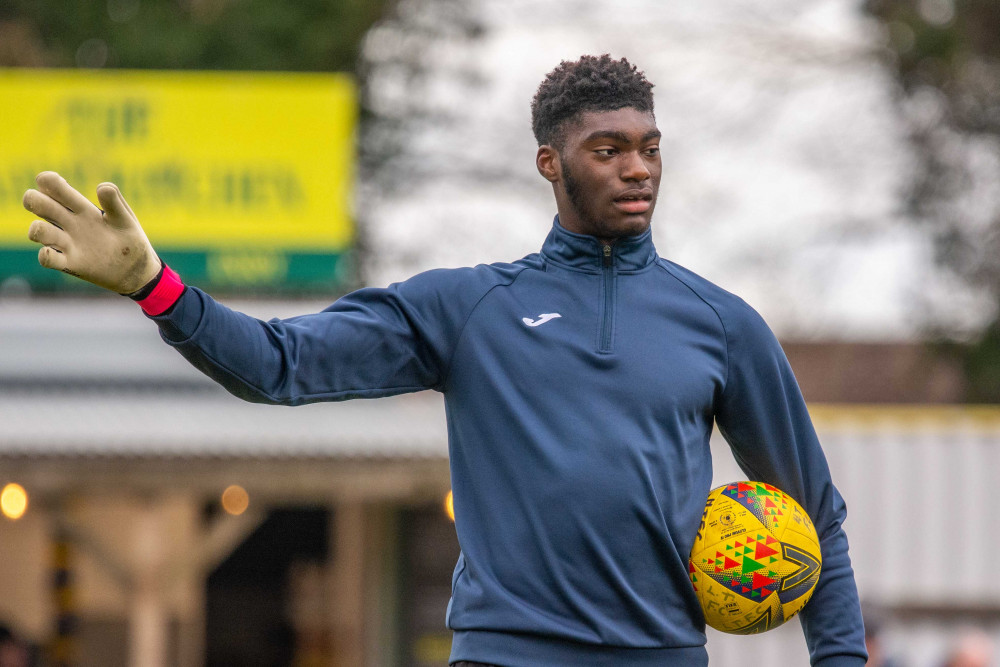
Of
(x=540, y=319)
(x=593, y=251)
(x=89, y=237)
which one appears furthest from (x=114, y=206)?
(x=593, y=251)

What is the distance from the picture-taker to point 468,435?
2770 millimetres

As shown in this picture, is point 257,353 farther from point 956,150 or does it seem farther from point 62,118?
point 956,150

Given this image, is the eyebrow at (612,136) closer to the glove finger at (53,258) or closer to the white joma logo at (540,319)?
the white joma logo at (540,319)

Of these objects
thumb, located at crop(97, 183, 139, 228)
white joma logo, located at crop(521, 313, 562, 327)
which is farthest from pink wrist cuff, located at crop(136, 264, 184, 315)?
white joma logo, located at crop(521, 313, 562, 327)

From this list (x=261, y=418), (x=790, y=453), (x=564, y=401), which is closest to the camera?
(x=564, y=401)

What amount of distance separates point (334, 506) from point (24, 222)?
422cm

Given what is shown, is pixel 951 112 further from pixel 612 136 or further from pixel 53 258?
pixel 53 258

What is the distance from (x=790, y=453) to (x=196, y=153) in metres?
11.0

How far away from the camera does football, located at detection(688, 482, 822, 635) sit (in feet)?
9.13

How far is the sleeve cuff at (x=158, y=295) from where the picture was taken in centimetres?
248

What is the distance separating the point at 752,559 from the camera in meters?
2.83

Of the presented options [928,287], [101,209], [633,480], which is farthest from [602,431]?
[928,287]

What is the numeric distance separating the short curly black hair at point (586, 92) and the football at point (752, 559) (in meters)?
0.81

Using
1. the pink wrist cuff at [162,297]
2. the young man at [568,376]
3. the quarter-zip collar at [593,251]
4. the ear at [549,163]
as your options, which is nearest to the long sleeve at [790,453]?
the young man at [568,376]
